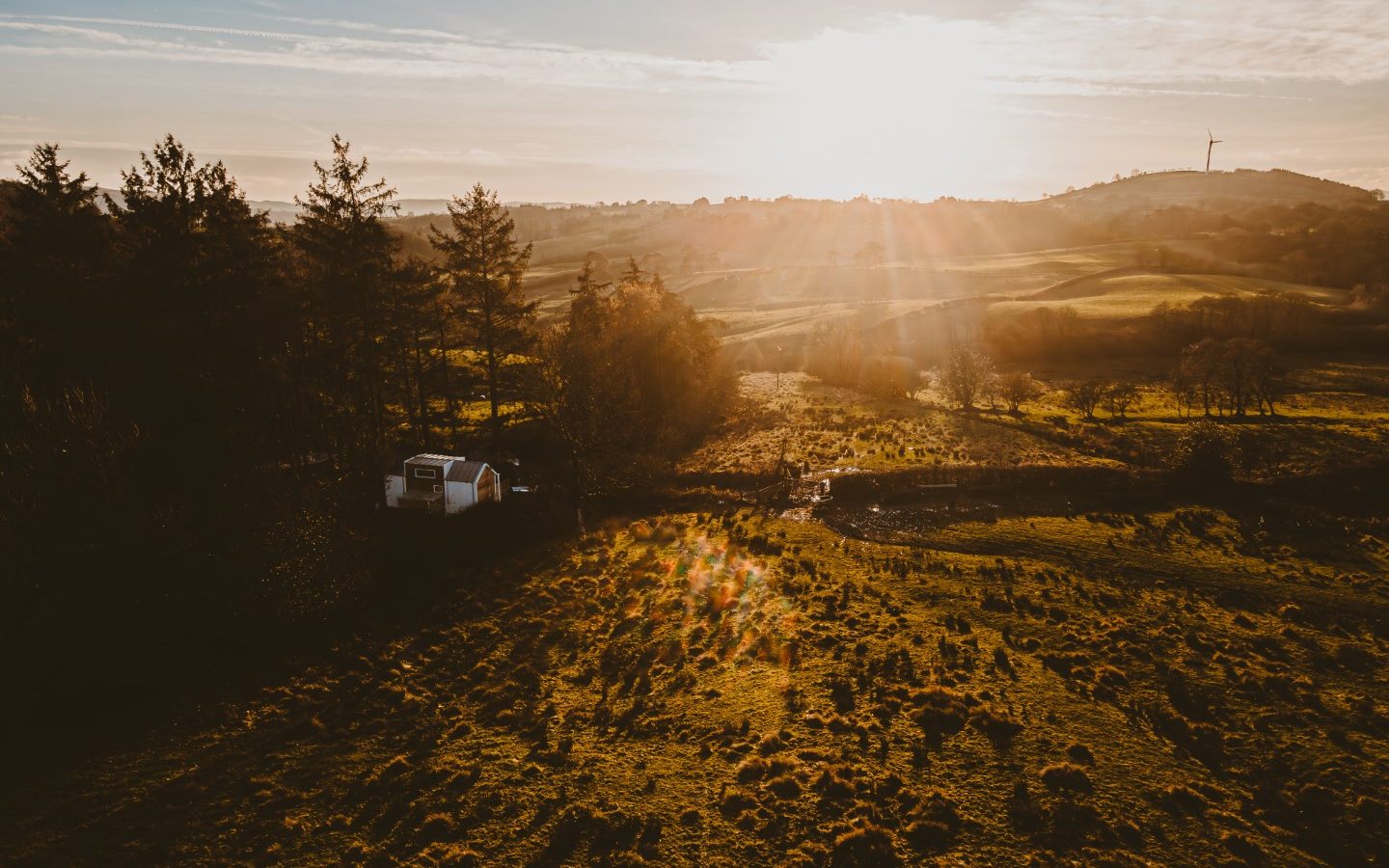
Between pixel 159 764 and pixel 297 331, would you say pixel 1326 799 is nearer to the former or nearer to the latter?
pixel 159 764

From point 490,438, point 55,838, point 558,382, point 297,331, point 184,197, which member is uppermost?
point 184,197

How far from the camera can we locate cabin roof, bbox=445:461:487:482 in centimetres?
3831

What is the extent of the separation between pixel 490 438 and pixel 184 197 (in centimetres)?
2332

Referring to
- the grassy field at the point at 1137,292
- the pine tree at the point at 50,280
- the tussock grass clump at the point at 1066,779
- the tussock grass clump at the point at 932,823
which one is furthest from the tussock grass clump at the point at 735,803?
the grassy field at the point at 1137,292

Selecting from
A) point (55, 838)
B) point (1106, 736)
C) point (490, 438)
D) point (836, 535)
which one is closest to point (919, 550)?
point (836, 535)

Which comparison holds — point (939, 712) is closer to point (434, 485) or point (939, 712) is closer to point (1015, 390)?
point (434, 485)

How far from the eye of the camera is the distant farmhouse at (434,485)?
125ft

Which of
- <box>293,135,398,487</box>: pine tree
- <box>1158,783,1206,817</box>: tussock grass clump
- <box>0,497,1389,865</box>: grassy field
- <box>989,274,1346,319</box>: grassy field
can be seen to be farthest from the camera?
<box>989,274,1346,319</box>: grassy field

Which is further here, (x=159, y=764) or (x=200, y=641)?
(x=200, y=641)

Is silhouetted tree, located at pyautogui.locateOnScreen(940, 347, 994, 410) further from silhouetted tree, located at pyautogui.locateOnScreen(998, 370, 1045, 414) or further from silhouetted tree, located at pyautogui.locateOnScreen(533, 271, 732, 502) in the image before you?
silhouetted tree, located at pyautogui.locateOnScreen(533, 271, 732, 502)

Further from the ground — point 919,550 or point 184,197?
point 184,197

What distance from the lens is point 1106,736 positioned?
22.2 m

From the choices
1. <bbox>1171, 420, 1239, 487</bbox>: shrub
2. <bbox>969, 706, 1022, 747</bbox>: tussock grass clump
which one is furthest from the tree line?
<bbox>1171, 420, 1239, 487</bbox>: shrub

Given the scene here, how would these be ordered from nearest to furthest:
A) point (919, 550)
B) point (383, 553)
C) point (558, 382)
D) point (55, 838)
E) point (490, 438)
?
point (55, 838)
point (383, 553)
point (919, 550)
point (558, 382)
point (490, 438)
